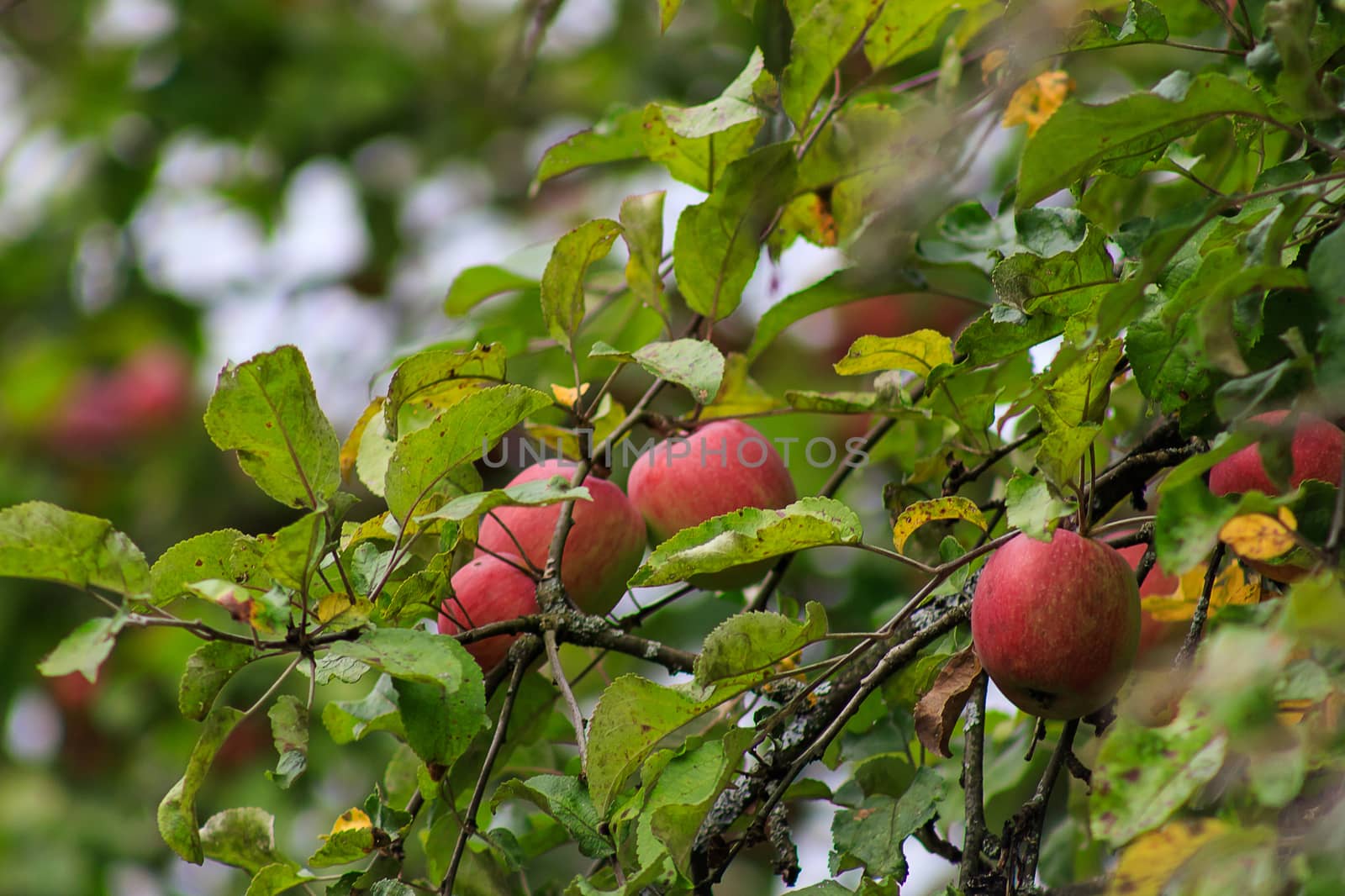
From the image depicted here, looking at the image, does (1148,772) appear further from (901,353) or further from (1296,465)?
(901,353)

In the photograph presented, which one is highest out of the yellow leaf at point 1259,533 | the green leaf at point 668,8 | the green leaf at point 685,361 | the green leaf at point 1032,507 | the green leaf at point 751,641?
the green leaf at point 668,8

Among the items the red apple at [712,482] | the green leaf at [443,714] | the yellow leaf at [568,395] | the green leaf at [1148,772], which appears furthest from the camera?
the red apple at [712,482]

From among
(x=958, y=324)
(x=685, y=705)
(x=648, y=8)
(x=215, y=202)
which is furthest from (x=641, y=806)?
(x=215, y=202)

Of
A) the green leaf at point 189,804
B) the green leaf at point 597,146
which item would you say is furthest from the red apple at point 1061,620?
the green leaf at point 597,146

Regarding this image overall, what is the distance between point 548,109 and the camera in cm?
292

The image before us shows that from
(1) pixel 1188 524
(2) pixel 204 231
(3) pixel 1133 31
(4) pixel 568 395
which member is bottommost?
(2) pixel 204 231

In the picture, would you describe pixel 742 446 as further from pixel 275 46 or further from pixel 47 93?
pixel 47 93

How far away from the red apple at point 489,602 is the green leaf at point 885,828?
0.28 meters

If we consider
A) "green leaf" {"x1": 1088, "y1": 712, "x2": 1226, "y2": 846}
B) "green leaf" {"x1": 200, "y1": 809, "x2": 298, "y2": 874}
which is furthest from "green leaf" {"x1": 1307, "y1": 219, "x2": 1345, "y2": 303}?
"green leaf" {"x1": 200, "y1": 809, "x2": 298, "y2": 874}

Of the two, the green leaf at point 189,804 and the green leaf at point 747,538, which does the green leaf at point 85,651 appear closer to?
the green leaf at point 189,804

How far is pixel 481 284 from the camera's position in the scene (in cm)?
133

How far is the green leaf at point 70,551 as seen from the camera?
69 cm

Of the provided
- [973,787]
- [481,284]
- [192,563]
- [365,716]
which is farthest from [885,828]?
[481,284]

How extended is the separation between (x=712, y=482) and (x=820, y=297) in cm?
21
